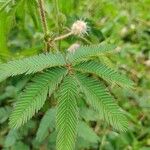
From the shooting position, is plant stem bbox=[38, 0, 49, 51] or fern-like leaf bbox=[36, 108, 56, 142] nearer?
plant stem bbox=[38, 0, 49, 51]

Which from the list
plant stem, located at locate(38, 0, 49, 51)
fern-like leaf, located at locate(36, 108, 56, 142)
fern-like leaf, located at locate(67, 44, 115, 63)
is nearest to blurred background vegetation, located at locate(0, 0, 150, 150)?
fern-like leaf, located at locate(36, 108, 56, 142)

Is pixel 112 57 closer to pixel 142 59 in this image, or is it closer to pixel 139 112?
pixel 139 112

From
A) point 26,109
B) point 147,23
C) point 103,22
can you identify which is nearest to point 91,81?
point 26,109

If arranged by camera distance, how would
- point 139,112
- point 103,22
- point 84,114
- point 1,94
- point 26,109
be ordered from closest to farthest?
point 26,109 < point 84,114 < point 1,94 < point 139,112 < point 103,22

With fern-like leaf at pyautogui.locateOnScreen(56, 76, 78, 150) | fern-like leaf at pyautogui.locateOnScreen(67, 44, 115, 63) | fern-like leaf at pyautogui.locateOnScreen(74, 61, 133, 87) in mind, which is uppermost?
fern-like leaf at pyautogui.locateOnScreen(67, 44, 115, 63)

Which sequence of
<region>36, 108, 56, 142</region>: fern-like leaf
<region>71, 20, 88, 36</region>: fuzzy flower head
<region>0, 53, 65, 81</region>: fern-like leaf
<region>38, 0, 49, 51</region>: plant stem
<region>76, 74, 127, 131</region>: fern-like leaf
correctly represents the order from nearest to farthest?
<region>76, 74, 127, 131</region>: fern-like leaf
<region>0, 53, 65, 81</region>: fern-like leaf
<region>38, 0, 49, 51</region>: plant stem
<region>71, 20, 88, 36</region>: fuzzy flower head
<region>36, 108, 56, 142</region>: fern-like leaf

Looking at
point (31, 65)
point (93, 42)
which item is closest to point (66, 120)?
point (31, 65)

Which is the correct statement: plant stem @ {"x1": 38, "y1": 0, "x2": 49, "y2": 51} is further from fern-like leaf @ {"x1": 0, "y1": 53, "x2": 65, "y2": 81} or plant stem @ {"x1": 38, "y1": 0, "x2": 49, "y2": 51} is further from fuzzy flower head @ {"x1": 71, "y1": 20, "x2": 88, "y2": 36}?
fern-like leaf @ {"x1": 0, "y1": 53, "x2": 65, "y2": 81}
